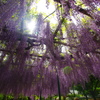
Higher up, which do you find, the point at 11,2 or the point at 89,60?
the point at 11,2

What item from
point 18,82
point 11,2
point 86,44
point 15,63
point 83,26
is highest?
point 11,2

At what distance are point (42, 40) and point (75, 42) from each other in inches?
59.9

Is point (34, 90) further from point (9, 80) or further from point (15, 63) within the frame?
point (15, 63)

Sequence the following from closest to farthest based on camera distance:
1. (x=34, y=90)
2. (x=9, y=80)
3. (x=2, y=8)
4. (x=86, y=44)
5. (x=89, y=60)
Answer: (x=2, y=8) → (x=86, y=44) → (x=89, y=60) → (x=9, y=80) → (x=34, y=90)

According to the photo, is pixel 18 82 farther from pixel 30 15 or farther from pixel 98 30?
pixel 98 30

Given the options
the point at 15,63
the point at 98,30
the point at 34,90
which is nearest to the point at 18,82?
Result: the point at 15,63

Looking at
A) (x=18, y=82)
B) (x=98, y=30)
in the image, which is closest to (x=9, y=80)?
(x=18, y=82)

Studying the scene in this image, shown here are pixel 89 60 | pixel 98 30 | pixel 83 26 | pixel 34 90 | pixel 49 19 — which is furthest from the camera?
pixel 34 90

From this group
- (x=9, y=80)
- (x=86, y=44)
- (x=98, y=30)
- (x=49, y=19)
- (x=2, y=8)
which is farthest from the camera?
(x=9, y=80)

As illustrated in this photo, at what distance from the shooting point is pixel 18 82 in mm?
8203

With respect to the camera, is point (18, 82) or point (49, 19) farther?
point (18, 82)

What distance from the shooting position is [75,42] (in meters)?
5.09

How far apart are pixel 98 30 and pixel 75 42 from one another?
133cm

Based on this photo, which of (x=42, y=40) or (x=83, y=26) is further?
(x=42, y=40)
